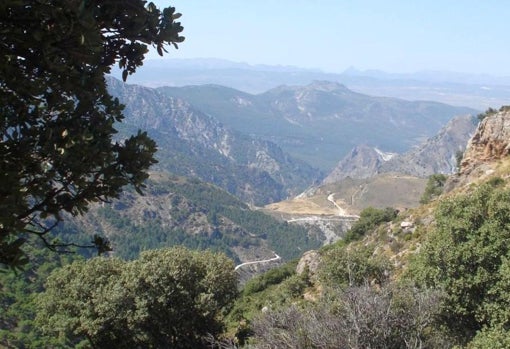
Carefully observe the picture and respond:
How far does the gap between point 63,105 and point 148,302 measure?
732 inches

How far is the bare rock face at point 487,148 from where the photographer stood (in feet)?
127

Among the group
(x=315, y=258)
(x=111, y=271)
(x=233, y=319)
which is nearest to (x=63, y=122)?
(x=111, y=271)

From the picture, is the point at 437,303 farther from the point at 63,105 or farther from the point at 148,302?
the point at 148,302

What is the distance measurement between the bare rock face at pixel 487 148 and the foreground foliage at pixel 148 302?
2552 centimetres

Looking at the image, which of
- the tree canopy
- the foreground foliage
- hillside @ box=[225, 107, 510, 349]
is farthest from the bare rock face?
the tree canopy

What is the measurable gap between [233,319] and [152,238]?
16346 centimetres

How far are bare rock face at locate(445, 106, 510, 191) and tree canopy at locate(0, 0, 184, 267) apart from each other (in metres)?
37.2

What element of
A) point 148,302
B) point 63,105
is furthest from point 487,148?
point 63,105

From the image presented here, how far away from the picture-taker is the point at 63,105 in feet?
17.7

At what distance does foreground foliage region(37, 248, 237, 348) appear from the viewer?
2258 centimetres

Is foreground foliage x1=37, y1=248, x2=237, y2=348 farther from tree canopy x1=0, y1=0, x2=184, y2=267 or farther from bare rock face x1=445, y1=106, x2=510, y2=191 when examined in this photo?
bare rock face x1=445, y1=106, x2=510, y2=191

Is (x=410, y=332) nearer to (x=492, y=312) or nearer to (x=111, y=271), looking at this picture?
(x=492, y=312)

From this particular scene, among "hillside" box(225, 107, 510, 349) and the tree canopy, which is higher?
the tree canopy

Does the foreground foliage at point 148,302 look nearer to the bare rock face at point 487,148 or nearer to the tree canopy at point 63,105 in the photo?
the tree canopy at point 63,105
